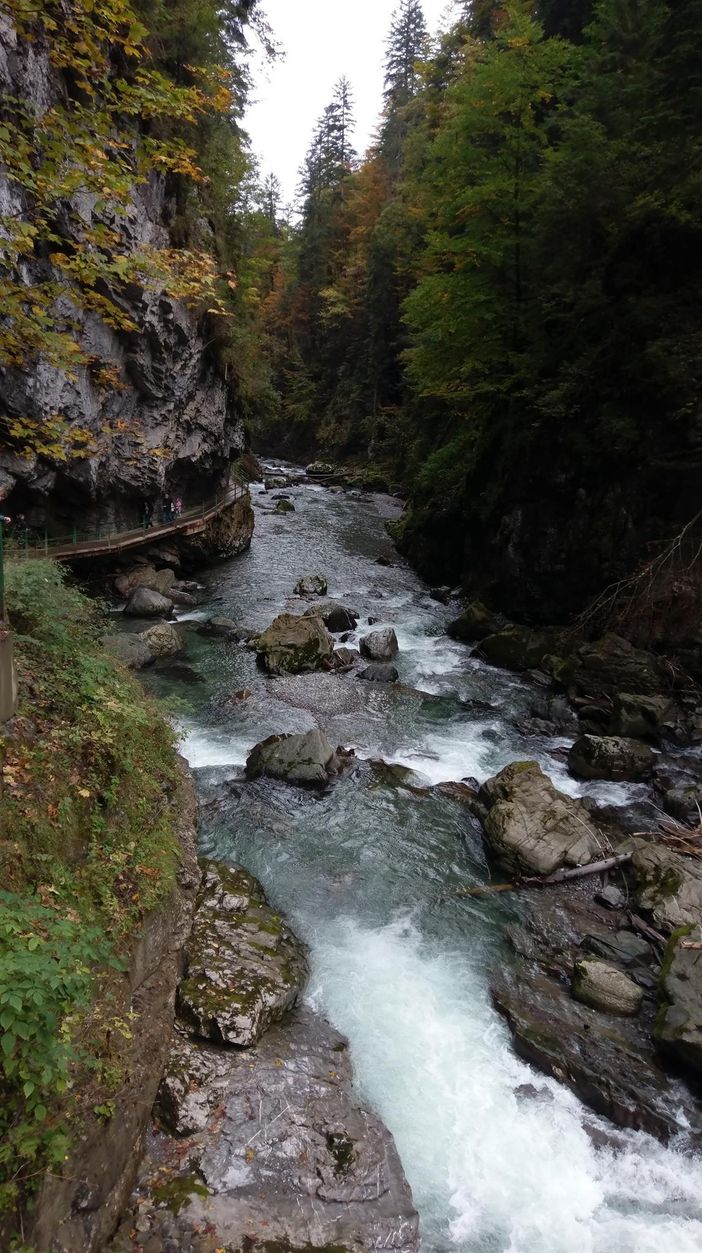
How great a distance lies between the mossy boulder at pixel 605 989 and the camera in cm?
683

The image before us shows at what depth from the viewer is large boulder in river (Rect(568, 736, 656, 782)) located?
36.7 ft

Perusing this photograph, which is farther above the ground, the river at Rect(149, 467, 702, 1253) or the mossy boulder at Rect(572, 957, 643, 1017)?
the mossy boulder at Rect(572, 957, 643, 1017)

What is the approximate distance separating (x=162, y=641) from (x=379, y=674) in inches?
217

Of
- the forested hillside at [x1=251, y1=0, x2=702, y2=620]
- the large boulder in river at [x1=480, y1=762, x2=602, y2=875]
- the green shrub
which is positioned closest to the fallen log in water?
the large boulder in river at [x1=480, y1=762, x2=602, y2=875]

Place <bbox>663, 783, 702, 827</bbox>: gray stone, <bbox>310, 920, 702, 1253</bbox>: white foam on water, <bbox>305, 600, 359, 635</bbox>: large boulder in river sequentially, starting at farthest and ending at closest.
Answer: <bbox>305, 600, 359, 635</bbox>: large boulder in river, <bbox>663, 783, 702, 827</bbox>: gray stone, <bbox>310, 920, 702, 1253</bbox>: white foam on water

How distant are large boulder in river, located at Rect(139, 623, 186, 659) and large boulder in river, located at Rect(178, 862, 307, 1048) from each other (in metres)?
8.59

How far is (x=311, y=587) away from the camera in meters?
21.2

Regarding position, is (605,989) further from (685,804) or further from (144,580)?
(144,580)

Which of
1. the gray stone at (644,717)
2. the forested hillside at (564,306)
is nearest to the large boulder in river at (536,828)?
the gray stone at (644,717)

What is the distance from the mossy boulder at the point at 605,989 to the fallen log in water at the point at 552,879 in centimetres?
152

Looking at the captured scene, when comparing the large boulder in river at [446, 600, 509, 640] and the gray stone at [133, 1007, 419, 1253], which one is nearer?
the gray stone at [133, 1007, 419, 1253]

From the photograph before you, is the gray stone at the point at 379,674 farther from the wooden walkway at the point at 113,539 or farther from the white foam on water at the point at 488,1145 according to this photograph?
the white foam on water at the point at 488,1145

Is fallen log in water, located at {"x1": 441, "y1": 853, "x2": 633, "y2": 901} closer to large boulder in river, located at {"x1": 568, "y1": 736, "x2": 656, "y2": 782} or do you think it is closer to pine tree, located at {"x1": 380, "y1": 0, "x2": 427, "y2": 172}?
large boulder in river, located at {"x1": 568, "y1": 736, "x2": 656, "y2": 782}

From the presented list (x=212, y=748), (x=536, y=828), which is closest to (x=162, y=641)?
(x=212, y=748)
